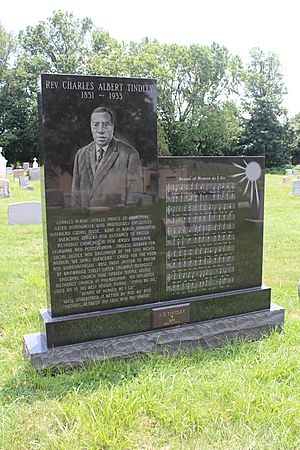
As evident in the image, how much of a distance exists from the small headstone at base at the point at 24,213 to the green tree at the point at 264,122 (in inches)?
1319

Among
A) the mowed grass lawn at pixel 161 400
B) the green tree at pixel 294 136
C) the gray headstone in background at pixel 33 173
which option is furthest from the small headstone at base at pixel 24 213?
the green tree at pixel 294 136

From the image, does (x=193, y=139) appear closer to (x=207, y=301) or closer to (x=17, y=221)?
(x=17, y=221)

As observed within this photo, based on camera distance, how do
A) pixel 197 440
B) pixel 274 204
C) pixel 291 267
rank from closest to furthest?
pixel 197 440 < pixel 291 267 < pixel 274 204

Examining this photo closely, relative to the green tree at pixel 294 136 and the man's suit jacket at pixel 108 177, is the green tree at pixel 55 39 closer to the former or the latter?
the green tree at pixel 294 136

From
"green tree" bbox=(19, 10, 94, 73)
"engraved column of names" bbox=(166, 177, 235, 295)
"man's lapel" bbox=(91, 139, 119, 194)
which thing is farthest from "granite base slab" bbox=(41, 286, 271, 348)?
"green tree" bbox=(19, 10, 94, 73)

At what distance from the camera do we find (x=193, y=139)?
35.8 m

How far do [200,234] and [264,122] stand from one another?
39.6 meters

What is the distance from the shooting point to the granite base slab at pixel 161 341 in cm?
308

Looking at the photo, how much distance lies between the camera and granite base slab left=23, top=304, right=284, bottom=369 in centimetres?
308

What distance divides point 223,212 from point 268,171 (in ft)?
118

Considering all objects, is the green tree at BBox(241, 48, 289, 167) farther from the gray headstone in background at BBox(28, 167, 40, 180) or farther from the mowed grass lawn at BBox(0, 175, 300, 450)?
→ the mowed grass lawn at BBox(0, 175, 300, 450)

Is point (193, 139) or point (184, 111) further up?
point (184, 111)

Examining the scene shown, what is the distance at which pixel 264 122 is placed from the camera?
40.5 metres

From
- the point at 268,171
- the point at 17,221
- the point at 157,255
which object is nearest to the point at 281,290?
the point at 157,255
